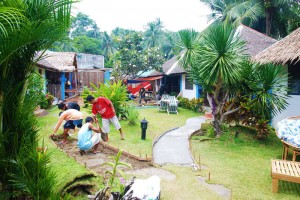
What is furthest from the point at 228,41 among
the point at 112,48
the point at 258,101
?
the point at 112,48

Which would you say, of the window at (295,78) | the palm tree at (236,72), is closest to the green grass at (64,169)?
the palm tree at (236,72)

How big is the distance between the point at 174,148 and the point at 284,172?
3299mm

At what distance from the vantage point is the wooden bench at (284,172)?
4.56 metres

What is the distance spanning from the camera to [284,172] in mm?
4703

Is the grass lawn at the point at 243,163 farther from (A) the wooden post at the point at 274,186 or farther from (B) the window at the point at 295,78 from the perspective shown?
(B) the window at the point at 295,78

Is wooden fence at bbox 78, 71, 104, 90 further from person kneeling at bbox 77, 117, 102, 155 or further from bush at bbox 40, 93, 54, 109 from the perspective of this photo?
person kneeling at bbox 77, 117, 102, 155

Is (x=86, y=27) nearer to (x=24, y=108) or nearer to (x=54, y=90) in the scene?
(x=54, y=90)

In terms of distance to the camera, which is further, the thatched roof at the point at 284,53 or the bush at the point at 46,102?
the bush at the point at 46,102

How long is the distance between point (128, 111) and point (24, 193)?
817 centimetres

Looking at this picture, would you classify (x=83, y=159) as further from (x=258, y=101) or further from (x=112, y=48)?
(x=112, y=48)

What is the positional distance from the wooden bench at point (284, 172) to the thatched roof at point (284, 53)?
3.49m

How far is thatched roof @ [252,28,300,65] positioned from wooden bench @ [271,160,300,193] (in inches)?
137

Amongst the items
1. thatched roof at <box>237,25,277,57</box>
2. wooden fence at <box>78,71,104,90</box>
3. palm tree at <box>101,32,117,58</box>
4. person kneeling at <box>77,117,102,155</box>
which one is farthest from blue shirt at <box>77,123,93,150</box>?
palm tree at <box>101,32,117,58</box>

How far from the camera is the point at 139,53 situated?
2230cm
